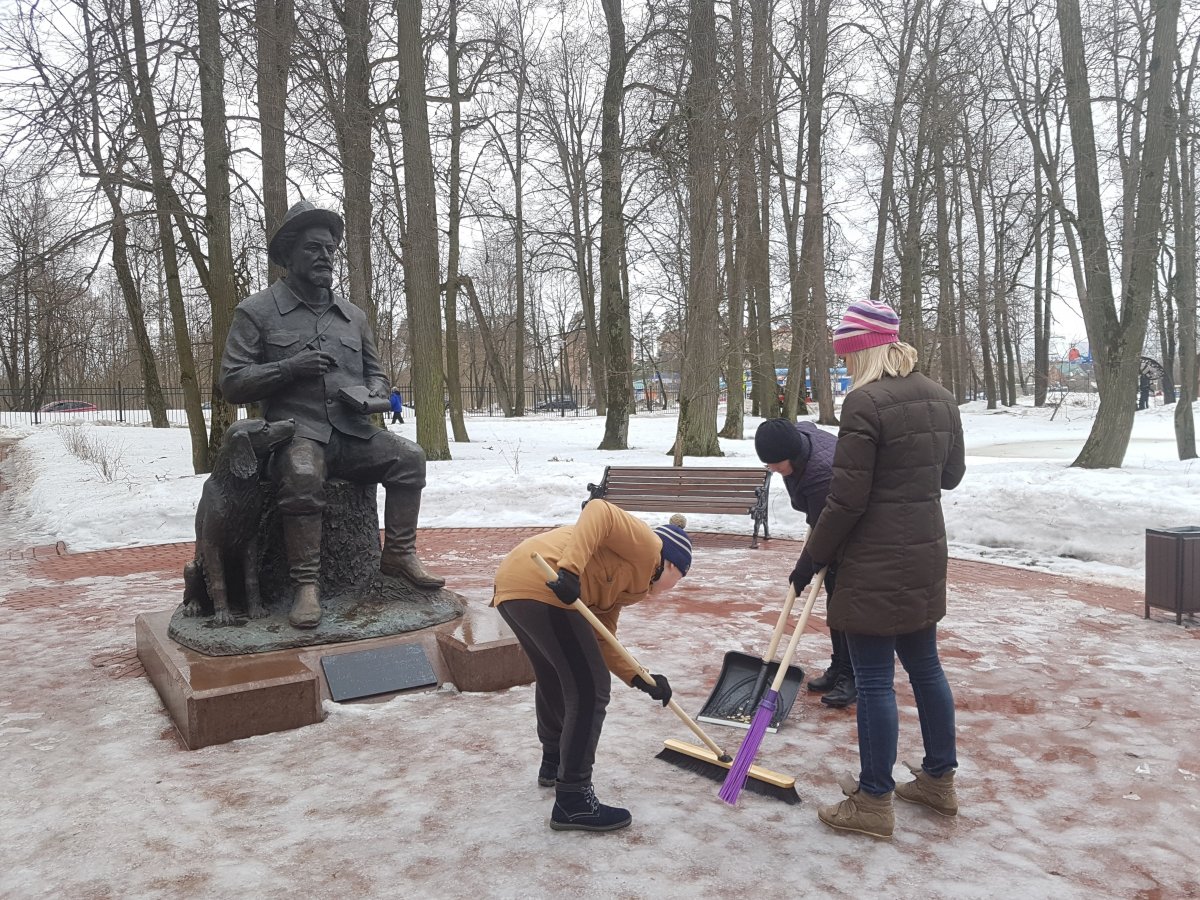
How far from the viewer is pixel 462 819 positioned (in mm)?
3176

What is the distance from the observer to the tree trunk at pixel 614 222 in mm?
16766

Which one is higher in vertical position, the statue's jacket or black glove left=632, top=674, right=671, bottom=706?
the statue's jacket

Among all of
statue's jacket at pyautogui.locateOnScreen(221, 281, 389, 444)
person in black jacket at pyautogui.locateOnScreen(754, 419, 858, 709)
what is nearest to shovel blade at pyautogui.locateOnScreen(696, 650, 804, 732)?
person in black jacket at pyautogui.locateOnScreen(754, 419, 858, 709)

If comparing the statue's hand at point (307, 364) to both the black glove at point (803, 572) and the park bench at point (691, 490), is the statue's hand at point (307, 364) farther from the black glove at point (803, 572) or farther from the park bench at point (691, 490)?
the park bench at point (691, 490)

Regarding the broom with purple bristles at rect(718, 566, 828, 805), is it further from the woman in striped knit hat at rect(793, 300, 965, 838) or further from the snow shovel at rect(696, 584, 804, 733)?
the snow shovel at rect(696, 584, 804, 733)

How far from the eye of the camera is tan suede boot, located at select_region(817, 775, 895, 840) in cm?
302

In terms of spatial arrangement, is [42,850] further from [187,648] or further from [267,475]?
[267,475]

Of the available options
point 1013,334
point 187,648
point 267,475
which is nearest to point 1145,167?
point 267,475

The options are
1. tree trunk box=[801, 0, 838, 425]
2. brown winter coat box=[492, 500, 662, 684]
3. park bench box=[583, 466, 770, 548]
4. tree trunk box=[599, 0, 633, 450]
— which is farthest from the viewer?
tree trunk box=[599, 0, 633, 450]

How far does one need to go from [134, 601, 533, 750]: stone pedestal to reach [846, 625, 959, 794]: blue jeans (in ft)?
6.91

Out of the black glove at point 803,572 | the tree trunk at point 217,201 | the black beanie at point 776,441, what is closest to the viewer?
the black glove at point 803,572

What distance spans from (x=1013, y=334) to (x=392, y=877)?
4694cm

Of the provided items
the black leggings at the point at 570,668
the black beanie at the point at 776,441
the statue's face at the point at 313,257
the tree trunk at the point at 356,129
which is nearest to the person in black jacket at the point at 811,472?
the black beanie at the point at 776,441

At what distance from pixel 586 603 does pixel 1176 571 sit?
4.88 m
